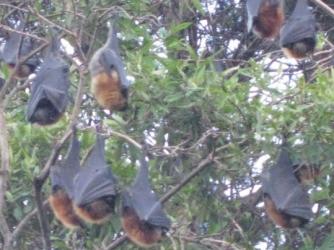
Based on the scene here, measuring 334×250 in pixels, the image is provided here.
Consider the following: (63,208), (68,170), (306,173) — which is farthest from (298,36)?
(63,208)

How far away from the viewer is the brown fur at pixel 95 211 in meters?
6.05

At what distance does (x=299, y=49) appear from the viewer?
22.1 feet

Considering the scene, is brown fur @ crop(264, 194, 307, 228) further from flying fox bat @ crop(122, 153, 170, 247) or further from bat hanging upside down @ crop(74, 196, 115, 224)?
bat hanging upside down @ crop(74, 196, 115, 224)

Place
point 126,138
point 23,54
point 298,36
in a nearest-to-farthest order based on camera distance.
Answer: point 126,138 < point 298,36 < point 23,54

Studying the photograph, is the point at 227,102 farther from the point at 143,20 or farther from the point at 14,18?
the point at 14,18

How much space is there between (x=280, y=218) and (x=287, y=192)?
176 mm

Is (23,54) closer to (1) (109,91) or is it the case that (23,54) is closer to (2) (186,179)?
(1) (109,91)

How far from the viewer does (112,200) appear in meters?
6.09

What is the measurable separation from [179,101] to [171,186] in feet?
2.26

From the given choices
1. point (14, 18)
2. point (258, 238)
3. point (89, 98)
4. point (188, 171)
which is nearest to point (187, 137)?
point (188, 171)

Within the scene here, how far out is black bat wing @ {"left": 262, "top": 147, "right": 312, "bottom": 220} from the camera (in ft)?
20.7

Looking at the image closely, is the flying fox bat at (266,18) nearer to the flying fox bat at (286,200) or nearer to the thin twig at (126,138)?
the flying fox bat at (286,200)

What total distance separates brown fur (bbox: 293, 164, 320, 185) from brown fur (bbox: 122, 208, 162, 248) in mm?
847

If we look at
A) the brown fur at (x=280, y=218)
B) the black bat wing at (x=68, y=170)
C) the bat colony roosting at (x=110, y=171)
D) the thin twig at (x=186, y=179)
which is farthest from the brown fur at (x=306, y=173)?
the black bat wing at (x=68, y=170)
